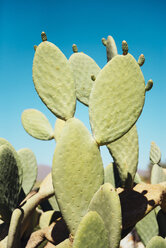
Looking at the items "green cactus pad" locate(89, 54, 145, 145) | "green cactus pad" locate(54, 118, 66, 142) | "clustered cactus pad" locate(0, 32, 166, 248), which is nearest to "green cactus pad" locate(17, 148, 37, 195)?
"clustered cactus pad" locate(0, 32, 166, 248)

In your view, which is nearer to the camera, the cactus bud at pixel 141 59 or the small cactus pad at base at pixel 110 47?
the cactus bud at pixel 141 59

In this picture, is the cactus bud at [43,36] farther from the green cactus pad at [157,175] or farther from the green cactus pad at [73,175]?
the green cactus pad at [157,175]

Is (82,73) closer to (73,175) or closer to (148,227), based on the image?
(73,175)

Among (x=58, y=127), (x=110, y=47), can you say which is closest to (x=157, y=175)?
(x=58, y=127)

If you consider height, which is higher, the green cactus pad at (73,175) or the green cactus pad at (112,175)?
the green cactus pad at (73,175)

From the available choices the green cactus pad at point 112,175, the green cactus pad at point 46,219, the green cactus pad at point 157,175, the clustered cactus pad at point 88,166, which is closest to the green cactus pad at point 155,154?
the green cactus pad at point 157,175

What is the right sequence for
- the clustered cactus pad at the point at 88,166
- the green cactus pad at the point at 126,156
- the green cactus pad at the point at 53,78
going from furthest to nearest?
the green cactus pad at the point at 126,156
the green cactus pad at the point at 53,78
the clustered cactus pad at the point at 88,166

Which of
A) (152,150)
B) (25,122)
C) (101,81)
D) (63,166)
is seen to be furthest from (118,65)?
(25,122)
